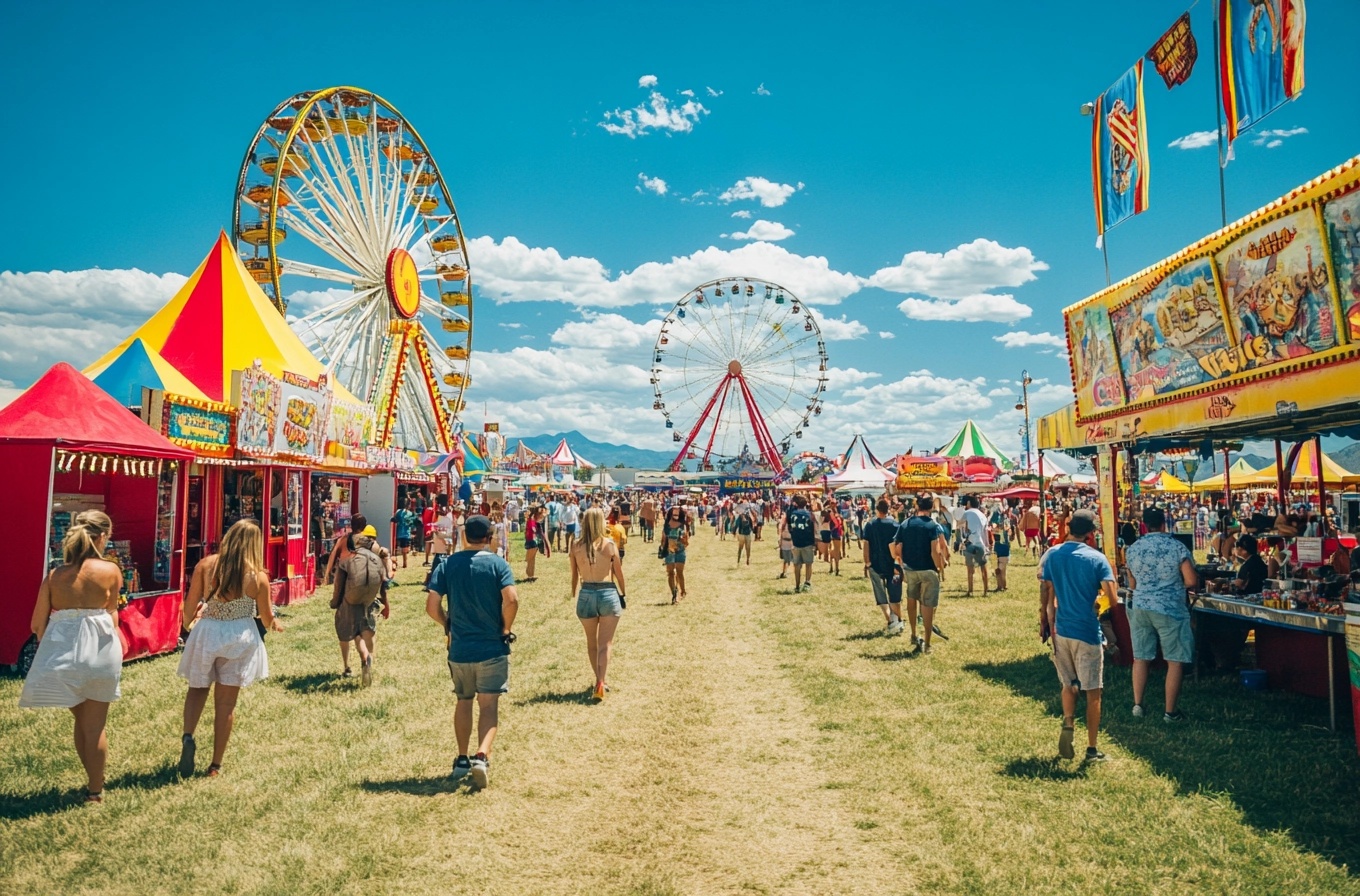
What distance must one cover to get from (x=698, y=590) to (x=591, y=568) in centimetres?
818

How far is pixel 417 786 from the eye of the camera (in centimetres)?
537

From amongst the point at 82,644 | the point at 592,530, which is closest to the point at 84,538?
the point at 82,644

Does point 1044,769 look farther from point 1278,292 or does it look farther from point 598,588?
point 1278,292

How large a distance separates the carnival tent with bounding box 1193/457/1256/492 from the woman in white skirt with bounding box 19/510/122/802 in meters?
27.4

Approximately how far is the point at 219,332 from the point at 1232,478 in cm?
2664

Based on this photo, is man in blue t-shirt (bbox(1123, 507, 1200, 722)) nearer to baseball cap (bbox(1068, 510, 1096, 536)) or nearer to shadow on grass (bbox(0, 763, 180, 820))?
baseball cap (bbox(1068, 510, 1096, 536))

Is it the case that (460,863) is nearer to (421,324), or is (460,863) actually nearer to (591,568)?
(591,568)

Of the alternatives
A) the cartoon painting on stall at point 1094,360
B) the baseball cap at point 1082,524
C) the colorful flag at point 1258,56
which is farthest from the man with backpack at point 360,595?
the colorful flag at point 1258,56

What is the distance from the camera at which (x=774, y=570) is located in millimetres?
18828

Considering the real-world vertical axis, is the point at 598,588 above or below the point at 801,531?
below

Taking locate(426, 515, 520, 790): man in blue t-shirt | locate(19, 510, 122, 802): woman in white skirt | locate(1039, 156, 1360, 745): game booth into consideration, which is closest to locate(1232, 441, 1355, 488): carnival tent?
locate(1039, 156, 1360, 745): game booth

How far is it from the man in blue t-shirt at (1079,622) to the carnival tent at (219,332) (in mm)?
11383

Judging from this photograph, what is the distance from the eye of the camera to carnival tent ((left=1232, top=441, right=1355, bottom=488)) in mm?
21062

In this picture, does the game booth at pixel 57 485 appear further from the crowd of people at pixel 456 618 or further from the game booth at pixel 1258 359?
the game booth at pixel 1258 359
